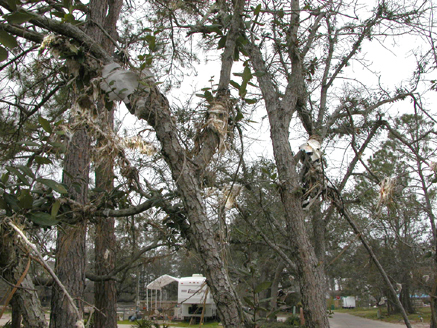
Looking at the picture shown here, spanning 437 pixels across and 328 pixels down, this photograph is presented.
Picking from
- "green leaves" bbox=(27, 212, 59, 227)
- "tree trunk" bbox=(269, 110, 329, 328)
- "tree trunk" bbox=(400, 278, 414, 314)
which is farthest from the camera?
"tree trunk" bbox=(400, 278, 414, 314)

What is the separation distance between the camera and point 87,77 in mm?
1373

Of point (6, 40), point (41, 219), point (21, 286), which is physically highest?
point (6, 40)

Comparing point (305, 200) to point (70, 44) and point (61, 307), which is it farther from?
point (61, 307)

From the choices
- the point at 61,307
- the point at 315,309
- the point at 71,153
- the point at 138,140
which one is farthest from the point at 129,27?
the point at 315,309

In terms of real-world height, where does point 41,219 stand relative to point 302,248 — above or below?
above

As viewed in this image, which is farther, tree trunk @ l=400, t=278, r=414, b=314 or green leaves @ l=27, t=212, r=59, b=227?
tree trunk @ l=400, t=278, r=414, b=314

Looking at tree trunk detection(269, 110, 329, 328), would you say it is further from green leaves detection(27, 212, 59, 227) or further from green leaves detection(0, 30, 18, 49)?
green leaves detection(0, 30, 18, 49)

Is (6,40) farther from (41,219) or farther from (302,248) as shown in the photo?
(302,248)

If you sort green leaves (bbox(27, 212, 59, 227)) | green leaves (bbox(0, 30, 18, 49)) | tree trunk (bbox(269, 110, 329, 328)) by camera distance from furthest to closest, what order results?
tree trunk (bbox(269, 110, 329, 328))
green leaves (bbox(27, 212, 59, 227))
green leaves (bbox(0, 30, 18, 49))

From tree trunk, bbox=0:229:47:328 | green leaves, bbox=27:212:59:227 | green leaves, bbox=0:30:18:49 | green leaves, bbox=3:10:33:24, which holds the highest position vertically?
green leaves, bbox=3:10:33:24

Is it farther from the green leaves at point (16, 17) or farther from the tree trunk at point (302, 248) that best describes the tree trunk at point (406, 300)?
the green leaves at point (16, 17)

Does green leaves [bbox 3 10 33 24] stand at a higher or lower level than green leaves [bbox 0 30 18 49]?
higher

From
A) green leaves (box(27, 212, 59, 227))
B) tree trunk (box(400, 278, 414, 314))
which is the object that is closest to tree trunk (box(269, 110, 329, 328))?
green leaves (box(27, 212, 59, 227))

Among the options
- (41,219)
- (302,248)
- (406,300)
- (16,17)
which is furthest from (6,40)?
(406,300)
